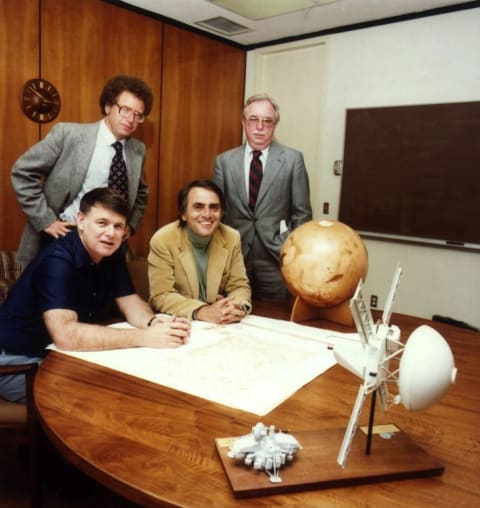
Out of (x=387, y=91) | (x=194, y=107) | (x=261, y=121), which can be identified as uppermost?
(x=387, y=91)

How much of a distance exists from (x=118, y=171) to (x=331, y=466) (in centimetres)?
215

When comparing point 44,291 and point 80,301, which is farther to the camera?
point 80,301

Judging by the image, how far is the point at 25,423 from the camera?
1591 millimetres

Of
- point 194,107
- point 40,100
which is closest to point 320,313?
point 40,100

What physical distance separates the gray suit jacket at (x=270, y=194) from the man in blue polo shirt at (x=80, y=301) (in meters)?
1.19

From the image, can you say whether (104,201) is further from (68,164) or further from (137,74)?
(137,74)

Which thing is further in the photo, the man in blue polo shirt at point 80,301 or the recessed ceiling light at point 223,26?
the recessed ceiling light at point 223,26

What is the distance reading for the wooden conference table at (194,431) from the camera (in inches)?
33.6

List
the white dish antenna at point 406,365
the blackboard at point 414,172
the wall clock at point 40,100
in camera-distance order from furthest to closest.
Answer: the blackboard at point 414,172, the wall clock at point 40,100, the white dish antenna at point 406,365

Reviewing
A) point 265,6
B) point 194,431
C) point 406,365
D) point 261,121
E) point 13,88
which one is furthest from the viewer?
point 265,6

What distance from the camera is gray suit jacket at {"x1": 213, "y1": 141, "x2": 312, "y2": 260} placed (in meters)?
3.05

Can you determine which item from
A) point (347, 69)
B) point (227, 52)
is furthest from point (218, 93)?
point (347, 69)

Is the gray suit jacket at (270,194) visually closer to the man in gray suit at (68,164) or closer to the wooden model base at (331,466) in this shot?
the man in gray suit at (68,164)

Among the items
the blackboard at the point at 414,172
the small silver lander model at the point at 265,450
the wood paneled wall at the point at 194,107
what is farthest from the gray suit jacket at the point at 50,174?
the blackboard at the point at 414,172
